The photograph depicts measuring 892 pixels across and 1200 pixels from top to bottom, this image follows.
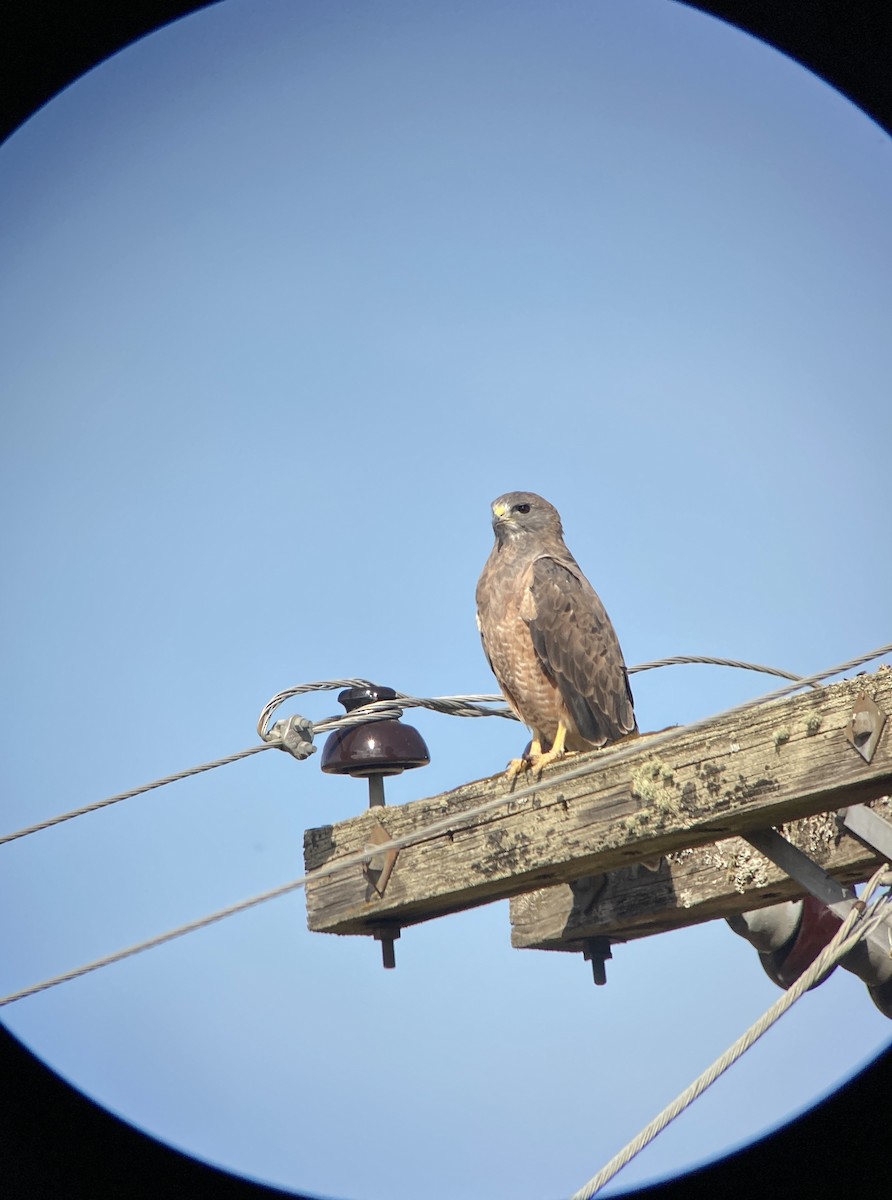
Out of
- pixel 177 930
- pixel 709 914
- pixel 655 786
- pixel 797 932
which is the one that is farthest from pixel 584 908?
pixel 177 930

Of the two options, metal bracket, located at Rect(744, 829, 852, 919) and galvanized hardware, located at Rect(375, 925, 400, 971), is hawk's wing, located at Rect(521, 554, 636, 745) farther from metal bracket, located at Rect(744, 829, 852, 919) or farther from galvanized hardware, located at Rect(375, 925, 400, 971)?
metal bracket, located at Rect(744, 829, 852, 919)

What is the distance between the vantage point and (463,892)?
373 cm

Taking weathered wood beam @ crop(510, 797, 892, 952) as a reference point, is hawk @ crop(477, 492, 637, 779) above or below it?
above

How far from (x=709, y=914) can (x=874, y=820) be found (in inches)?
43.8

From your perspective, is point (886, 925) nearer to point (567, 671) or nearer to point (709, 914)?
point (709, 914)

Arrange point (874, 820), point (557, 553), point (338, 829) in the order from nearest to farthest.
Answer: point (874, 820) → point (338, 829) → point (557, 553)

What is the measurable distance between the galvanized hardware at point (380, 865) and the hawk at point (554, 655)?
5.13ft

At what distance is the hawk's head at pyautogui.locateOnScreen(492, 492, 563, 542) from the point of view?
6281 millimetres

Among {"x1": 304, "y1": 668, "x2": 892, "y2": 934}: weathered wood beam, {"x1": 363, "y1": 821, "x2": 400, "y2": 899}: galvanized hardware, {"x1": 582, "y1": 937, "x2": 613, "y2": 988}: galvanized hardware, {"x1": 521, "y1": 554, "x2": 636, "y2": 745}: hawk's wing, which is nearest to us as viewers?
{"x1": 304, "y1": 668, "x2": 892, "y2": 934}: weathered wood beam

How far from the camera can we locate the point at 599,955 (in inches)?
173

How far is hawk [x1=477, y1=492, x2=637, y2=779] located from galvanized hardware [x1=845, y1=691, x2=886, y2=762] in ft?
7.84

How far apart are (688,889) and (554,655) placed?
1615mm

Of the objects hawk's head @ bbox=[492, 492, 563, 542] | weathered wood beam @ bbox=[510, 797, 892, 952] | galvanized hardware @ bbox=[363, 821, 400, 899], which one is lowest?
weathered wood beam @ bbox=[510, 797, 892, 952]

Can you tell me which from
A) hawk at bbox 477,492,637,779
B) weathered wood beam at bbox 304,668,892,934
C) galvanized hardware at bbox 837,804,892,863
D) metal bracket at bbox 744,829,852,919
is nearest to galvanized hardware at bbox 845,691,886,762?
weathered wood beam at bbox 304,668,892,934
